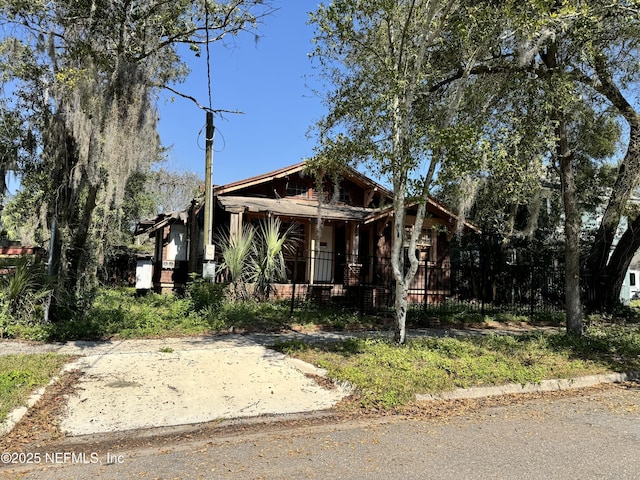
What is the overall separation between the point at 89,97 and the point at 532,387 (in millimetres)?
9567

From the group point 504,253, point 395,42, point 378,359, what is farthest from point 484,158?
point 504,253

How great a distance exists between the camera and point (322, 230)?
1725cm

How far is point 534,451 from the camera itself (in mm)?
4242

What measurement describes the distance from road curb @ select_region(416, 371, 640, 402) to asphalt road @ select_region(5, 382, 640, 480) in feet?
1.84

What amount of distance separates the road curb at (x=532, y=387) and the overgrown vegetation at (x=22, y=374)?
4.49 metres

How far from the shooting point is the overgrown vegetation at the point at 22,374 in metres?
4.90

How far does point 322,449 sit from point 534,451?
1.93 m

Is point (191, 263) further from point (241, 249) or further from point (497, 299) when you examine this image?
point (497, 299)

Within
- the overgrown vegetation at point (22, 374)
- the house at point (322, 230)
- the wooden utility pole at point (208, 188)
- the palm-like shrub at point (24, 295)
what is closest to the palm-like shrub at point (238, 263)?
the wooden utility pole at point (208, 188)

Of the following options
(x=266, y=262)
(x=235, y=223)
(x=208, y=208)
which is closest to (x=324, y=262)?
(x=235, y=223)

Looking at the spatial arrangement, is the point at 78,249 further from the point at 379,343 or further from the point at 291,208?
the point at 291,208

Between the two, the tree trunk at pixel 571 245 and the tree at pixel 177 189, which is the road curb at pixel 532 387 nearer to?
the tree trunk at pixel 571 245

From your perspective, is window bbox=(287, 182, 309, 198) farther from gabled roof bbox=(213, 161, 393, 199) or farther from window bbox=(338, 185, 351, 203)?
window bbox=(338, 185, 351, 203)

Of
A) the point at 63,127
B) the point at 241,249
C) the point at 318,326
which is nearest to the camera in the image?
the point at 63,127
